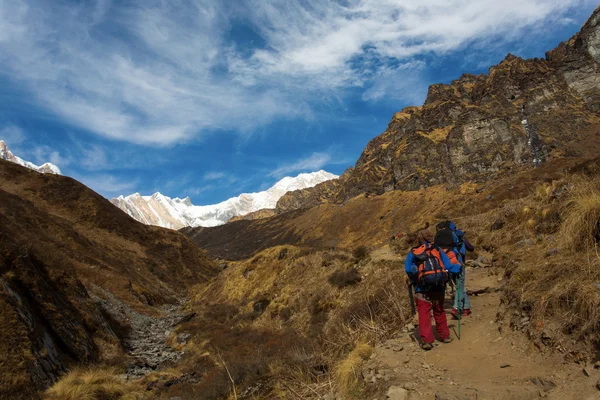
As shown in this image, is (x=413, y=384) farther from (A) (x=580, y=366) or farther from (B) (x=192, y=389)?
(B) (x=192, y=389)

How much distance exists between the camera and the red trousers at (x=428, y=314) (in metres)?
5.89

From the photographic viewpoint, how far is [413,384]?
15.2ft

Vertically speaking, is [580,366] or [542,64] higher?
[542,64]

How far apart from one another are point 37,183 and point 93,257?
32919 mm

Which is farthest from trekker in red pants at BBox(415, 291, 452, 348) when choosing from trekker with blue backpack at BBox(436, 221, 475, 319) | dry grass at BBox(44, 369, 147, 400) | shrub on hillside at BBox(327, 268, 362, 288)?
shrub on hillside at BBox(327, 268, 362, 288)

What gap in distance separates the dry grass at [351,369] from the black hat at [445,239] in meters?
2.67

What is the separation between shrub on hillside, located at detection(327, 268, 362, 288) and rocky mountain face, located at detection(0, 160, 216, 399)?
9271 mm

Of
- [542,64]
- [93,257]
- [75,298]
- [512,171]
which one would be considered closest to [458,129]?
[512,171]

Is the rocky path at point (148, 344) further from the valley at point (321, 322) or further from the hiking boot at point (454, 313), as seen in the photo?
the hiking boot at point (454, 313)

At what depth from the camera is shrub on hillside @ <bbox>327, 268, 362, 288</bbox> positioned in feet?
51.5

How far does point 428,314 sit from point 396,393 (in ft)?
6.50

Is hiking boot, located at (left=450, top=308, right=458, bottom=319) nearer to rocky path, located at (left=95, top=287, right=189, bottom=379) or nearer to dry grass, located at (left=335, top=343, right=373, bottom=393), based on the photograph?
dry grass, located at (left=335, top=343, right=373, bottom=393)

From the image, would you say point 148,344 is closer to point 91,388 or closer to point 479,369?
point 91,388

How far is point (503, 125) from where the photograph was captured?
351ft
